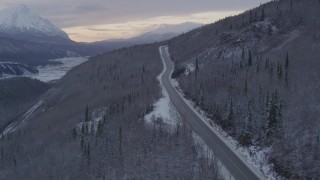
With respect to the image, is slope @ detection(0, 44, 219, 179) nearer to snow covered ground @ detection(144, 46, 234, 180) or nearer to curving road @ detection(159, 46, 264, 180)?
snow covered ground @ detection(144, 46, 234, 180)

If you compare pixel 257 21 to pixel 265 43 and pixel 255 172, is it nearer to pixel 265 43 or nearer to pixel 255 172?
pixel 265 43

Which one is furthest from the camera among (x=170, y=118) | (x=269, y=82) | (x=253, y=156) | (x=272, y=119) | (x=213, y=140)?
(x=269, y=82)

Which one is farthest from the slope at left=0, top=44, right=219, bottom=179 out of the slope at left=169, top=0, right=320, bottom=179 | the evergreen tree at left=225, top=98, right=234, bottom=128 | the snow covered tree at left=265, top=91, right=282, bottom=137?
the snow covered tree at left=265, top=91, right=282, bottom=137

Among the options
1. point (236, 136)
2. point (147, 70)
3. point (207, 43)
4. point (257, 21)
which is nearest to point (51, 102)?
point (147, 70)

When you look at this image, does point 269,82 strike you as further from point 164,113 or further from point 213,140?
point 213,140

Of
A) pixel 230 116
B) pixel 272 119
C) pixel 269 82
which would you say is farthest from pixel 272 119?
pixel 269 82

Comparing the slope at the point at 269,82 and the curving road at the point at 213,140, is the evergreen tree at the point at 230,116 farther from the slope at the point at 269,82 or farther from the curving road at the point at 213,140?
the curving road at the point at 213,140

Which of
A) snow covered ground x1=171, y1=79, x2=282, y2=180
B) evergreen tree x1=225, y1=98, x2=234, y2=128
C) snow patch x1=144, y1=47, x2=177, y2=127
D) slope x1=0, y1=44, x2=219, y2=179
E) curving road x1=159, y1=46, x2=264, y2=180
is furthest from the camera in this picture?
snow patch x1=144, y1=47, x2=177, y2=127

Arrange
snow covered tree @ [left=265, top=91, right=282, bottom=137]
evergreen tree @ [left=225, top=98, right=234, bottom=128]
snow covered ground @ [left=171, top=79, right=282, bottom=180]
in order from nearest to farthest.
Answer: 1. snow covered ground @ [left=171, top=79, right=282, bottom=180]
2. snow covered tree @ [left=265, top=91, right=282, bottom=137]
3. evergreen tree @ [left=225, top=98, right=234, bottom=128]
